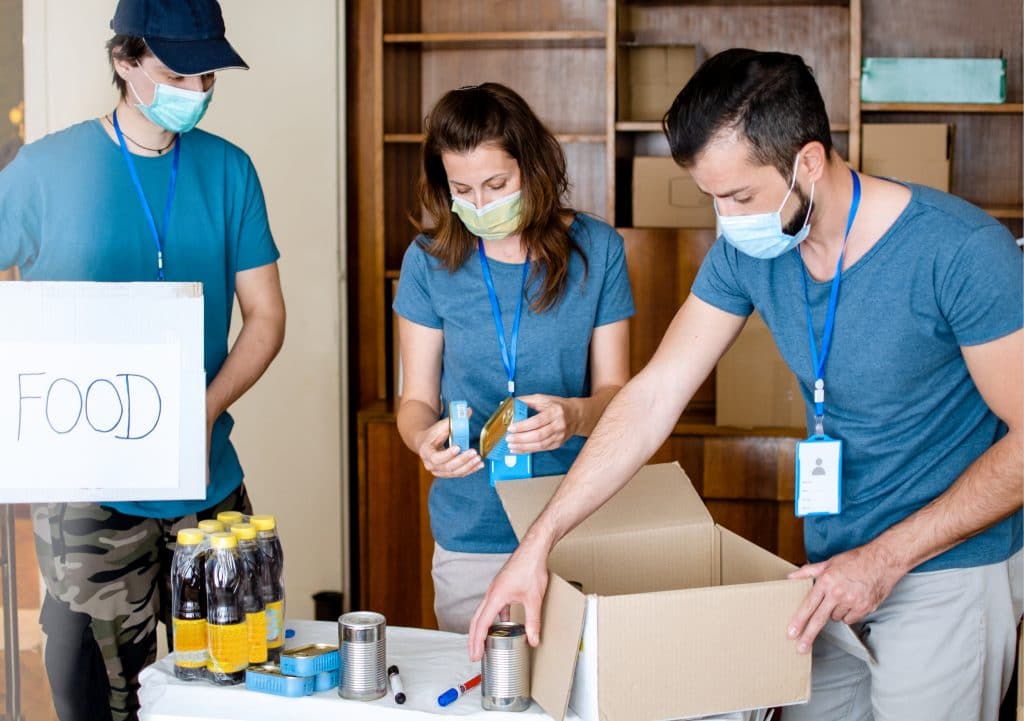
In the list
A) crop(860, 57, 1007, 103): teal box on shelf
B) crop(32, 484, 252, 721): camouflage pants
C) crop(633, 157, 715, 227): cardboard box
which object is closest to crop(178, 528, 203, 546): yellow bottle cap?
crop(32, 484, 252, 721): camouflage pants

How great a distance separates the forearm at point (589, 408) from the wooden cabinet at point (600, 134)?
1.21m

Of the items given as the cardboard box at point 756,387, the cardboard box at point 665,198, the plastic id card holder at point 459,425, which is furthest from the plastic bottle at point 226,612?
the cardboard box at point 665,198

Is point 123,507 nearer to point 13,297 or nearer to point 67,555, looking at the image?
point 67,555

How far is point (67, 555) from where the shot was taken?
1851 millimetres

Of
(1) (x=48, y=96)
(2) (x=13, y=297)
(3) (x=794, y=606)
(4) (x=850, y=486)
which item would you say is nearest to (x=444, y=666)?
(3) (x=794, y=606)

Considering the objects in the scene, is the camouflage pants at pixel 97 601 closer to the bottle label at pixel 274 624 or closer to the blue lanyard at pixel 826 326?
the bottle label at pixel 274 624

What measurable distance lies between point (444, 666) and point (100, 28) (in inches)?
52.1

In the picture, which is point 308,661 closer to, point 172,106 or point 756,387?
point 172,106

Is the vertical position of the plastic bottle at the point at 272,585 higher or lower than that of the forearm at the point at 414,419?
lower

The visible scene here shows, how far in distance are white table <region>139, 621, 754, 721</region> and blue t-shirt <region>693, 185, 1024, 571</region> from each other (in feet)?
1.21

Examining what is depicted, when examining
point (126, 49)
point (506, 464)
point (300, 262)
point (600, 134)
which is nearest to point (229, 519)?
point (506, 464)

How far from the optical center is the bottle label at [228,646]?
58.6 inches

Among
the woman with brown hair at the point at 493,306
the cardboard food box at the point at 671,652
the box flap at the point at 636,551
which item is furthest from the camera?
the woman with brown hair at the point at 493,306

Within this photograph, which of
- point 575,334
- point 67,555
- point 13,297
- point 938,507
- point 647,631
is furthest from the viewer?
point 575,334
